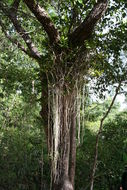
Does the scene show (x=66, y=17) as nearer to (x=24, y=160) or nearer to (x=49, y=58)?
(x=49, y=58)

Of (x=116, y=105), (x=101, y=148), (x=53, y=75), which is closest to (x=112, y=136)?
(x=101, y=148)

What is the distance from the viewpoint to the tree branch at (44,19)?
267 centimetres

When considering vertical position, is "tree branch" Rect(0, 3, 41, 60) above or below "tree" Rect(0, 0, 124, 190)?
above

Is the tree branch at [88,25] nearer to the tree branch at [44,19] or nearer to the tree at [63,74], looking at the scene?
the tree at [63,74]

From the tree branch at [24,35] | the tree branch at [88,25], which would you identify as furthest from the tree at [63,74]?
the tree branch at [24,35]

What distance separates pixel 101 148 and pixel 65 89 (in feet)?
8.25

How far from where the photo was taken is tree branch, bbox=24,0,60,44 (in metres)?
2.67

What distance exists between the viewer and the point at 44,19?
272cm

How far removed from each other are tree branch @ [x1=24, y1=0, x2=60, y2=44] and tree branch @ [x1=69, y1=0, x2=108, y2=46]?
17 cm

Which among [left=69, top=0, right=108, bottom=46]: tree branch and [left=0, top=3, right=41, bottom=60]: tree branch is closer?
[left=69, top=0, right=108, bottom=46]: tree branch

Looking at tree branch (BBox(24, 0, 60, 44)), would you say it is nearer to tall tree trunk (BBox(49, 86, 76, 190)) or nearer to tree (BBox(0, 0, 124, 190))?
tree (BBox(0, 0, 124, 190))

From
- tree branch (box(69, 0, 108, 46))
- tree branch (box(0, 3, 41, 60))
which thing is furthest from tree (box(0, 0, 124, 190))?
tree branch (box(0, 3, 41, 60))

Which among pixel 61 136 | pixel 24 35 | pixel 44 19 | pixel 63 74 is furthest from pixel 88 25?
pixel 61 136

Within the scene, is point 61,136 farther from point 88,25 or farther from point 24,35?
point 24,35
